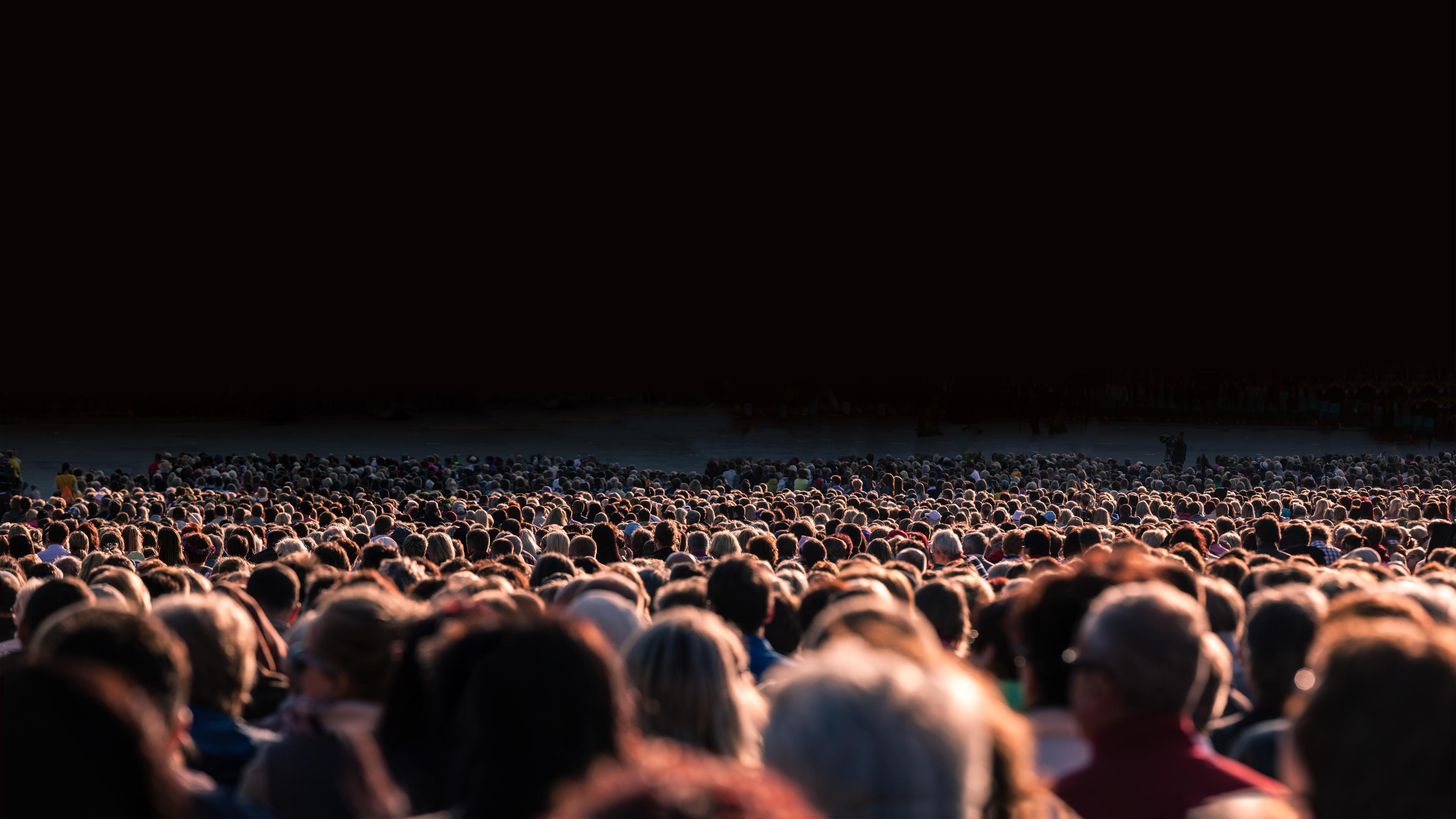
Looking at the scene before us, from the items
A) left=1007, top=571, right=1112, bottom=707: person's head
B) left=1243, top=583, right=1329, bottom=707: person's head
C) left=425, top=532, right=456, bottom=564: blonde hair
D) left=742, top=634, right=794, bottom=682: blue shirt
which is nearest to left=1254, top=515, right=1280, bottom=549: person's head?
left=425, top=532, right=456, bottom=564: blonde hair

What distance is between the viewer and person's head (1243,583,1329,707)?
382 centimetres

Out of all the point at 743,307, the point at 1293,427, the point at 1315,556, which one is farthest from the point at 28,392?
the point at 1315,556

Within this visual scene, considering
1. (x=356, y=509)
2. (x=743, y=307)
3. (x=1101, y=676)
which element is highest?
(x=743, y=307)

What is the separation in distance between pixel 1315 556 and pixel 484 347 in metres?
80.6

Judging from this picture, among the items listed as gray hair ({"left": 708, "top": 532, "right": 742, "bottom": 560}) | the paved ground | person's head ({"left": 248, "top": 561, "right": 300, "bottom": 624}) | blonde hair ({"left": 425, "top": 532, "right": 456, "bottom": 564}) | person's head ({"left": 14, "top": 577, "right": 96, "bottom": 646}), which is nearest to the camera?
person's head ({"left": 14, "top": 577, "right": 96, "bottom": 646})

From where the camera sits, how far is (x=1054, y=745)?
11.3 ft

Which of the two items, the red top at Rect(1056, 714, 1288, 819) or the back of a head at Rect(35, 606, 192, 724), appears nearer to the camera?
the back of a head at Rect(35, 606, 192, 724)

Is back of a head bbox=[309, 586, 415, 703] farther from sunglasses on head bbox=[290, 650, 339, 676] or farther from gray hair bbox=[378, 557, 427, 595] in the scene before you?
gray hair bbox=[378, 557, 427, 595]

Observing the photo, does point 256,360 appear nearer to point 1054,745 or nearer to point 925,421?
point 925,421

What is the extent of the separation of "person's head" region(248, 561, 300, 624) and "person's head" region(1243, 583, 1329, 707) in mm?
3808

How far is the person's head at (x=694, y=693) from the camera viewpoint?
317 centimetres

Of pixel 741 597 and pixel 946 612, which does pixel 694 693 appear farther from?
pixel 946 612

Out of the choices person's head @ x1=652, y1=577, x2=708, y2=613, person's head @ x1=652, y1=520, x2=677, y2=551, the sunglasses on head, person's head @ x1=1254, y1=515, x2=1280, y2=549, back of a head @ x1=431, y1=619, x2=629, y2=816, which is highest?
back of a head @ x1=431, y1=619, x2=629, y2=816

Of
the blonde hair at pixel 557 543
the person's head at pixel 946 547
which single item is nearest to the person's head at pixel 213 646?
the blonde hair at pixel 557 543
